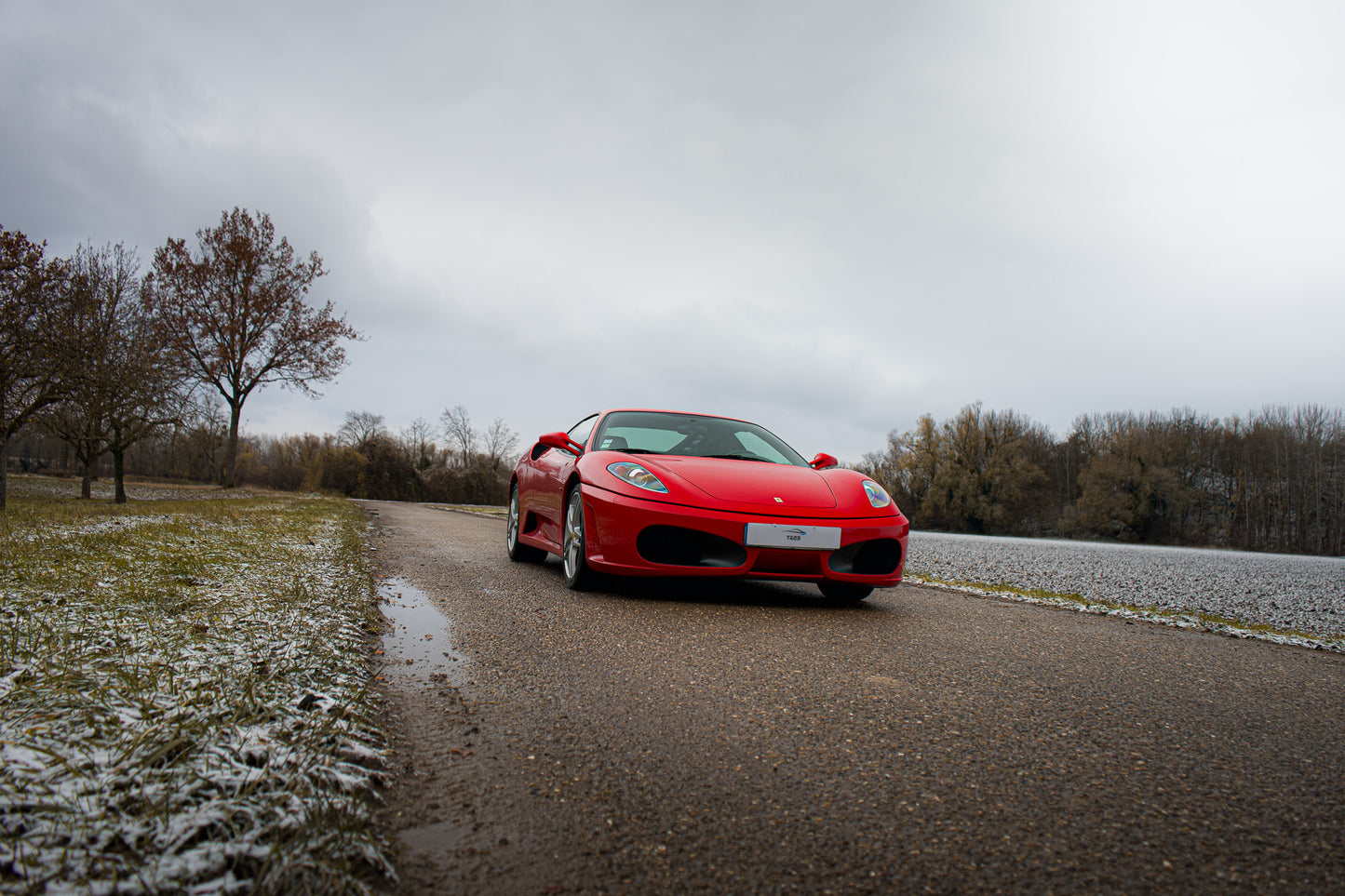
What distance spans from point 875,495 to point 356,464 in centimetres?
4462

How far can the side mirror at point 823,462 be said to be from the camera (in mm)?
4977

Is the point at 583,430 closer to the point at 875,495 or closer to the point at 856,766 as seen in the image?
the point at 875,495

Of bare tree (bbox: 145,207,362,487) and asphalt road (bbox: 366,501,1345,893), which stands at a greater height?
bare tree (bbox: 145,207,362,487)

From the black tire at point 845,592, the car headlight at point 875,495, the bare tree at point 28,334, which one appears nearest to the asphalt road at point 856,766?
the black tire at point 845,592

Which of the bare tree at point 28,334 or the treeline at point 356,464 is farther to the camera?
the treeline at point 356,464

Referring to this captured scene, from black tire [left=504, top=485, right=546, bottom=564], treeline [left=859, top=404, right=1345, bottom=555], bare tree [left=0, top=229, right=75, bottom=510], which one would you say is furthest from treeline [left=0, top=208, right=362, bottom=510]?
treeline [left=859, top=404, right=1345, bottom=555]

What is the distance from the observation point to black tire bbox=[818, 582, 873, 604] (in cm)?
441

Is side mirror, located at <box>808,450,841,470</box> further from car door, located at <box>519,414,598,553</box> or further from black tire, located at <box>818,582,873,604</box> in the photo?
car door, located at <box>519,414,598,553</box>

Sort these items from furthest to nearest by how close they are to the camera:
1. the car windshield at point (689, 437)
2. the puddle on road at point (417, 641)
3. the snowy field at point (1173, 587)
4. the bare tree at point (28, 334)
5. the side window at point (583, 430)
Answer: the bare tree at point (28, 334), the side window at point (583, 430), the car windshield at point (689, 437), the snowy field at point (1173, 587), the puddle on road at point (417, 641)

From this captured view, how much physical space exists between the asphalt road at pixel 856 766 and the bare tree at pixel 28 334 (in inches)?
516

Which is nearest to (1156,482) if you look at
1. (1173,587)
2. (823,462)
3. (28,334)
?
(1173,587)

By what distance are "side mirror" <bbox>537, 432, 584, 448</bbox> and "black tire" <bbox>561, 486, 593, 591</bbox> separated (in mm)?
391

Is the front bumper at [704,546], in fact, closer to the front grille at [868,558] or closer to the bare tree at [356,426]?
the front grille at [868,558]

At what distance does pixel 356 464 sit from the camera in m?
43.8
